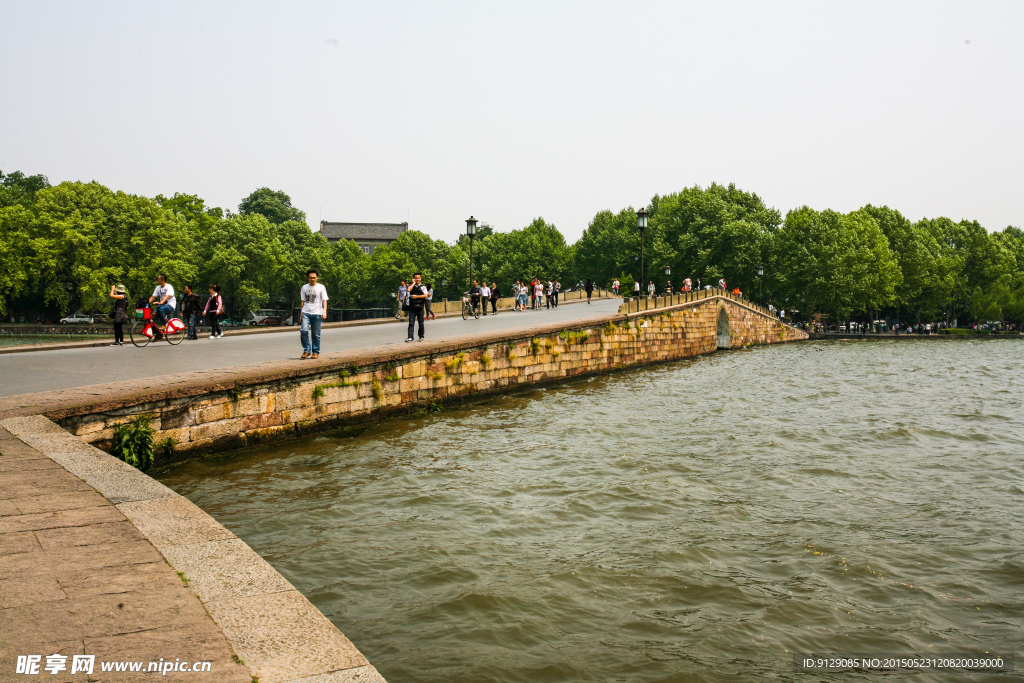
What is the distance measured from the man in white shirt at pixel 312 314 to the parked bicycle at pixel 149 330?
5603 millimetres

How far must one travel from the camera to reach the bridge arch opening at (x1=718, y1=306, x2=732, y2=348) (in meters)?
43.4

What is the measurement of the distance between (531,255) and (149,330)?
6509cm

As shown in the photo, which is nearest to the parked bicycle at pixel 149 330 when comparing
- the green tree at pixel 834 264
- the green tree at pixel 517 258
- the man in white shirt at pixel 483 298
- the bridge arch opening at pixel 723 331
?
the man in white shirt at pixel 483 298

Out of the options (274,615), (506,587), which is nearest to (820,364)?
(506,587)

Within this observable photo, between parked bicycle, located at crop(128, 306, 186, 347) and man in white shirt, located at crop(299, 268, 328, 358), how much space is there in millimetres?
5603

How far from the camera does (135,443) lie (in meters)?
8.52

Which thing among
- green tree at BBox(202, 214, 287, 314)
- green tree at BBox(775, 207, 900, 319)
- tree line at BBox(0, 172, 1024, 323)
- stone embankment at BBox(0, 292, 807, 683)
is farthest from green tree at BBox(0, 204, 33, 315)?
green tree at BBox(775, 207, 900, 319)

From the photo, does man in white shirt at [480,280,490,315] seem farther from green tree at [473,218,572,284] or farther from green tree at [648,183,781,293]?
green tree at [473,218,572,284]

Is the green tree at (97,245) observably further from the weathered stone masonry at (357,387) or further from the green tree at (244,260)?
the weathered stone masonry at (357,387)

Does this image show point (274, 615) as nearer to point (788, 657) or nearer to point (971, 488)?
point (788, 657)

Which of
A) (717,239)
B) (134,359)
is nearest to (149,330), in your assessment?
(134,359)

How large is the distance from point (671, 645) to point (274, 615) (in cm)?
284

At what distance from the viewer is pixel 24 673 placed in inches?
106

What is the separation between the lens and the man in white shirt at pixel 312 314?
13.2 m
